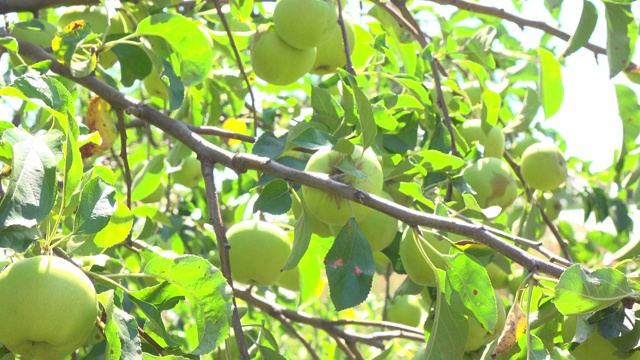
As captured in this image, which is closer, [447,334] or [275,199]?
[447,334]

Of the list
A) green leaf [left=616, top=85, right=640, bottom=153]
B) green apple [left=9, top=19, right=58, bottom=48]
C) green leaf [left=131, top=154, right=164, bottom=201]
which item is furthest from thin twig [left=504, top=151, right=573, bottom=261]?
green apple [left=9, top=19, right=58, bottom=48]

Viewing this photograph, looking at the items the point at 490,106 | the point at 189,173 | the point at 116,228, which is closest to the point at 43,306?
the point at 116,228

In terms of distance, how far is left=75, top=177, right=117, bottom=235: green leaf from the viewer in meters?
1.18

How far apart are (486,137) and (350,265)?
2.45ft

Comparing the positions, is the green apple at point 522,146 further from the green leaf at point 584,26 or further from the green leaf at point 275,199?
the green leaf at point 275,199

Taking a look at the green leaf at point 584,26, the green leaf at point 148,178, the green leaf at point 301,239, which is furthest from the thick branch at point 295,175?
the green leaf at point 584,26

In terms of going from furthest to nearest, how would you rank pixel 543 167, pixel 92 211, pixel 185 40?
1. pixel 543 167
2. pixel 185 40
3. pixel 92 211

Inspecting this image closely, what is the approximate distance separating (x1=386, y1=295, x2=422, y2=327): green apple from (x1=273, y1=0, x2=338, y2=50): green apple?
1.03 metres

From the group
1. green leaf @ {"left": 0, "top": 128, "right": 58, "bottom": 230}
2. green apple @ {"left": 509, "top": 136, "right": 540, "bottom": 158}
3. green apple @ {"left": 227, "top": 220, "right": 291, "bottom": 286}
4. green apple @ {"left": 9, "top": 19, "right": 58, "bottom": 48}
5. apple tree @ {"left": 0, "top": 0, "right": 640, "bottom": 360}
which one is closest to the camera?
green leaf @ {"left": 0, "top": 128, "right": 58, "bottom": 230}

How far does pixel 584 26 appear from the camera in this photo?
1760mm

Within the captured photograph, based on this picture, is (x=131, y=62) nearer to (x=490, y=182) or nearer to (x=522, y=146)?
(x=490, y=182)

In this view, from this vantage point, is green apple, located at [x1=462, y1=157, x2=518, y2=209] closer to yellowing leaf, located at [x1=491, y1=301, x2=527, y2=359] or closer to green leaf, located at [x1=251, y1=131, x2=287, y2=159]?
green leaf, located at [x1=251, y1=131, x2=287, y2=159]

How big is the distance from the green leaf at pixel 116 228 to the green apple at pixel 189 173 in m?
1.02

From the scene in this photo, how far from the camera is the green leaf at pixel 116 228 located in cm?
138
